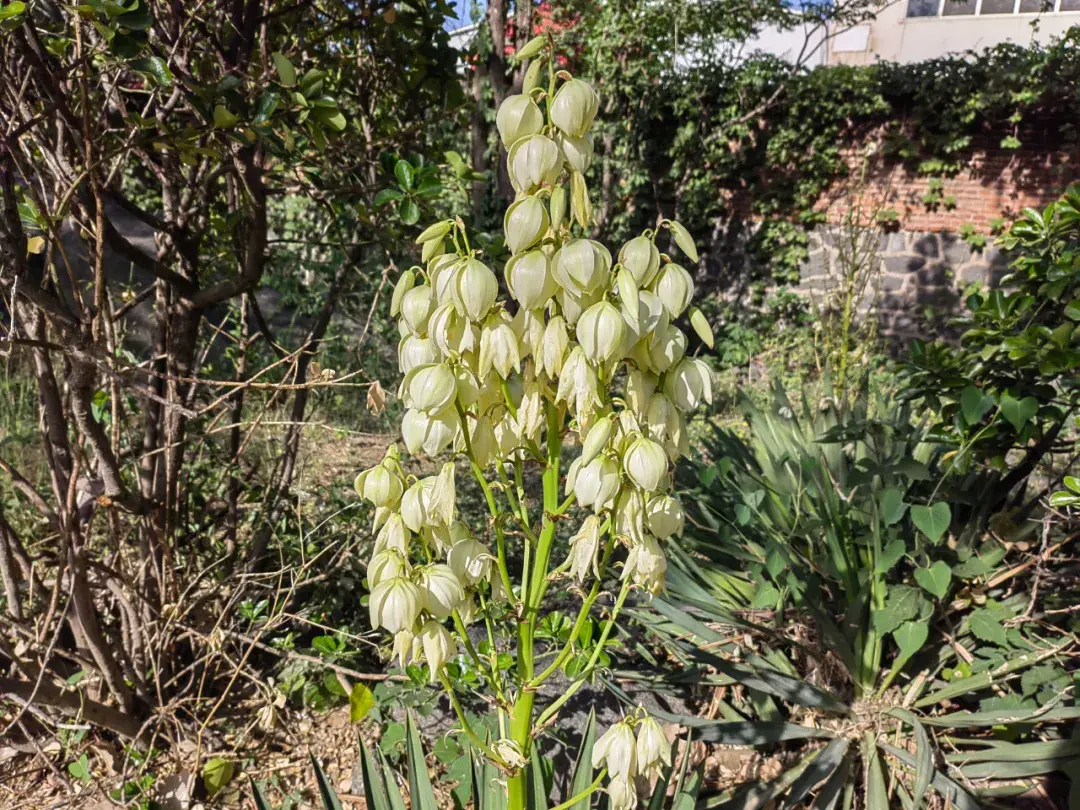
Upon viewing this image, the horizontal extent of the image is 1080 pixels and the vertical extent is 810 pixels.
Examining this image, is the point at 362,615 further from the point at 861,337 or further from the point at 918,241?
the point at 918,241

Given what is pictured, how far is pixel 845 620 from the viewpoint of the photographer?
2.01m

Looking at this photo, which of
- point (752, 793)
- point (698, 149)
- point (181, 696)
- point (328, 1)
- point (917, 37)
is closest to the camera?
point (752, 793)

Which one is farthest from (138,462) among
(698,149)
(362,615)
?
(698,149)

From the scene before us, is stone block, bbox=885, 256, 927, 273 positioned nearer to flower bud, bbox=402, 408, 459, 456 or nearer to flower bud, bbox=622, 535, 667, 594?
flower bud, bbox=622, 535, 667, 594

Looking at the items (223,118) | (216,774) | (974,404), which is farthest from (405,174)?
Result: (216,774)

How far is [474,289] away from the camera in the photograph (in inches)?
30.3

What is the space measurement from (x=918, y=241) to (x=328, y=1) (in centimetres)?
623

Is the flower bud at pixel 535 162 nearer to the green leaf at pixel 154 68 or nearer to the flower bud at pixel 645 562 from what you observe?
the flower bud at pixel 645 562

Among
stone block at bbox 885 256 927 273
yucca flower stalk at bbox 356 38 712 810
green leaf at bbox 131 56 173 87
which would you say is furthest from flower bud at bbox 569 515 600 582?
stone block at bbox 885 256 927 273

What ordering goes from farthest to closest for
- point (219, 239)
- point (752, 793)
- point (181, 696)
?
point (219, 239) < point (181, 696) < point (752, 793)

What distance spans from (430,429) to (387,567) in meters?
0.17

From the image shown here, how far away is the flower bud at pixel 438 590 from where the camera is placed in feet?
2.75

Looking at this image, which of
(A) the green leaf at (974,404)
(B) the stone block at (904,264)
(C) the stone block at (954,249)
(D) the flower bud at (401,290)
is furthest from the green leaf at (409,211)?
(C) the stone block at (954,249)

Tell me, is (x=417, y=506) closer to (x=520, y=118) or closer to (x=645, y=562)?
(x=645, y=562)
